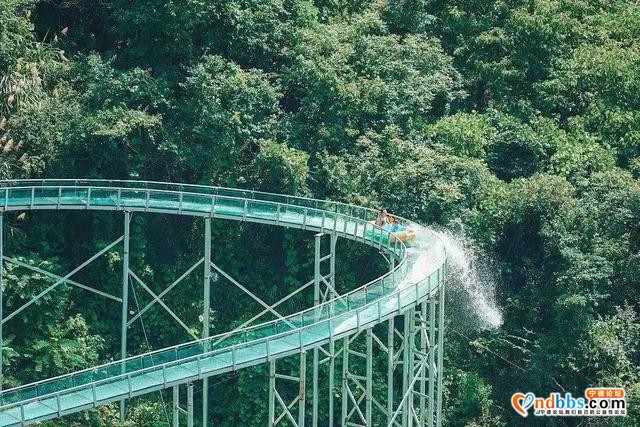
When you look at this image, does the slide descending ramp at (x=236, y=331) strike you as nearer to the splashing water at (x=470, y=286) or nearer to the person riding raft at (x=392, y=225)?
the person riding raft at (x=392, y=225)

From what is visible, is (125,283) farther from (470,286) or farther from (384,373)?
(470,286)

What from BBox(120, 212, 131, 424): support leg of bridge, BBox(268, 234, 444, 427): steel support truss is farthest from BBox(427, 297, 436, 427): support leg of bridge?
BBox(120, 212, 131, 424): support leg of bridge

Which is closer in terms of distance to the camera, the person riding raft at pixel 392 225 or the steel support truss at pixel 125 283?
the person riding raft at pixel 392 225

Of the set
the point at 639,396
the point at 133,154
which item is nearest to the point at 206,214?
the point at 133,154

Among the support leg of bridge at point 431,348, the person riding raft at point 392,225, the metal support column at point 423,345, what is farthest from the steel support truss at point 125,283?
the support leg of bridge at point 431,348

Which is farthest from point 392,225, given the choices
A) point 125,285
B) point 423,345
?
point 125,285

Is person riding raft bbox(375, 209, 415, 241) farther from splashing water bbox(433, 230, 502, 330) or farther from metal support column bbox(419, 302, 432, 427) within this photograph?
splashing water bbox(433, 230, 502, 330)
